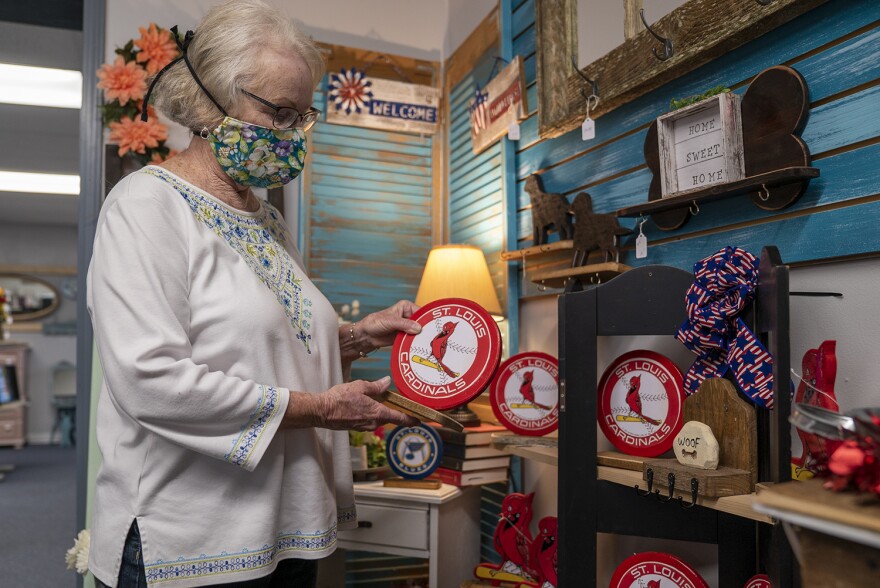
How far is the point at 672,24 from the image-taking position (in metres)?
1.91

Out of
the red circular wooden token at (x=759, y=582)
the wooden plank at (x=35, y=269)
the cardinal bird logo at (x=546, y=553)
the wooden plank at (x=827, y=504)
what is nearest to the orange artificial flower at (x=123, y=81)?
the cardinal bird logo at (x=546, y=553)

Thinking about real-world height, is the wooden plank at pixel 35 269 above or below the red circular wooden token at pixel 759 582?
above

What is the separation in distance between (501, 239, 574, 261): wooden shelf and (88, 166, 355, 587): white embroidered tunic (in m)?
1.26

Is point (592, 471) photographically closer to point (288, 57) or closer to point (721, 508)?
point (721, 508)

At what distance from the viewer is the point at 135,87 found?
3.19 meters

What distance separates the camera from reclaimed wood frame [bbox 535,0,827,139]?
1652 mm

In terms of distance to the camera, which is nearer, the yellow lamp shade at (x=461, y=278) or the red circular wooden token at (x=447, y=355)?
the red circular wooden token at (x=447, y=355)

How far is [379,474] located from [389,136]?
1828 millimetres

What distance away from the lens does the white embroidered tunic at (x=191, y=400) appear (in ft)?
4.02

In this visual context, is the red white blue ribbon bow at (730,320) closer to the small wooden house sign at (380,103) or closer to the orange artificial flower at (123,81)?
the small wooden house sign at (380,103)

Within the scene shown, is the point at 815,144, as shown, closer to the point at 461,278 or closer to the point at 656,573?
the point at 656,573

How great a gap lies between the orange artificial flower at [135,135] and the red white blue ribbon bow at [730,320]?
257 cm

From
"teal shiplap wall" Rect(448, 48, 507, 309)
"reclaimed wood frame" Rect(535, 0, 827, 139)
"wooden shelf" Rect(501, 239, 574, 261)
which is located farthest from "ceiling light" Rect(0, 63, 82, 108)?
"reclaimed wood frame" Rect(535, 0, 827, 139)

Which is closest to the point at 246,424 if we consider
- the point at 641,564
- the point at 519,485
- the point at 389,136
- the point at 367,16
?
the point at 641,564
